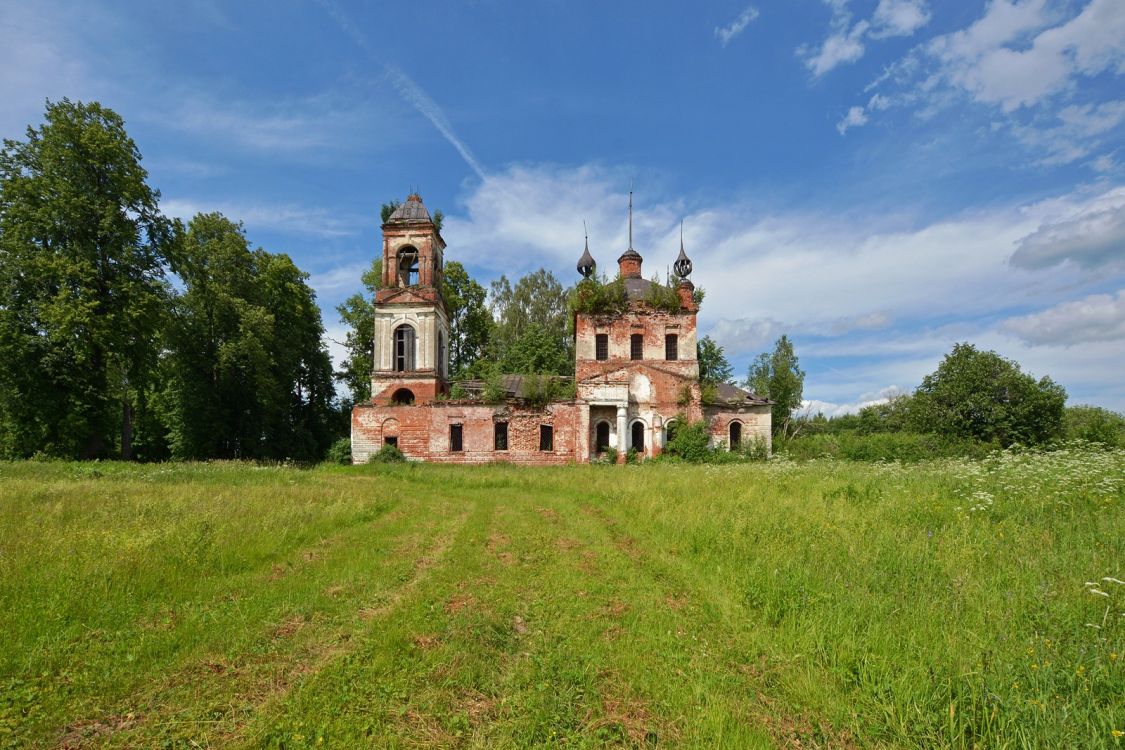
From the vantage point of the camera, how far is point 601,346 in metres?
31.3

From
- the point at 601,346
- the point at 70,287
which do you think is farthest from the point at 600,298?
the point at 70,287

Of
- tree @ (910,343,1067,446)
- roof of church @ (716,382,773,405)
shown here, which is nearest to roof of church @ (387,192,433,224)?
roof of church @ (716,382,773,405)

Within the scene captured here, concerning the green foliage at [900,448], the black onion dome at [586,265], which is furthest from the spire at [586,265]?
the green foliage at [900,448]

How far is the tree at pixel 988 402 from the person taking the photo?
90.3 ft

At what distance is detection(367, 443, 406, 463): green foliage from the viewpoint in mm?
24719

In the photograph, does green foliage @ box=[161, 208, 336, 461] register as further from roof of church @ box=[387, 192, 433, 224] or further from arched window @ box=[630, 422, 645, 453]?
arched window @ box=[630, 422, 645, 453]

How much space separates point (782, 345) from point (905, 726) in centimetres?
5353

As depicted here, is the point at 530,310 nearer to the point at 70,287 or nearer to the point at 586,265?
the point at 586,265

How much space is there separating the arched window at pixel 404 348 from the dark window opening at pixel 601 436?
11220 mm

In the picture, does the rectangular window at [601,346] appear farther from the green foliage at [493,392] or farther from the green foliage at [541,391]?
the green foliage at [493,392]

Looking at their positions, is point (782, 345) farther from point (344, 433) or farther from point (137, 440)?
point (137, 440)

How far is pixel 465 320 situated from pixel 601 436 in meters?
18.3

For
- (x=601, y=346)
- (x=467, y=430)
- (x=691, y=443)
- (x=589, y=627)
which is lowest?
(x=589, y=627)

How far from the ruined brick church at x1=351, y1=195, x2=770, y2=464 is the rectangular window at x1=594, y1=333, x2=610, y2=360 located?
64mm
